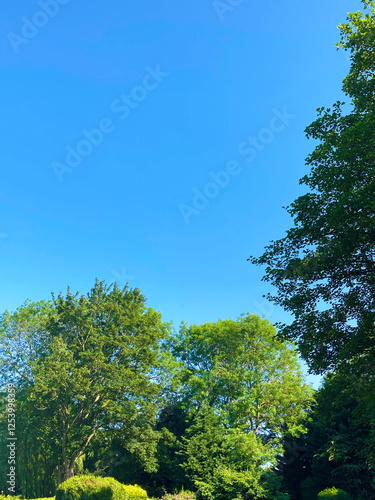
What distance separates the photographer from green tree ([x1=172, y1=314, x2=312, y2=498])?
2608 centimetres

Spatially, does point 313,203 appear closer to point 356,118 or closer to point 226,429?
point 356,118

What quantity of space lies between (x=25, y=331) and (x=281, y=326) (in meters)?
25.3

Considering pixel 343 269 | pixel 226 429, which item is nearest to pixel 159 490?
pixel 226 429

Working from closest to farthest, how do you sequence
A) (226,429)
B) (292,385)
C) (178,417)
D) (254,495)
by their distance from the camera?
(254,495), (226,429), (292,385), (178,417)

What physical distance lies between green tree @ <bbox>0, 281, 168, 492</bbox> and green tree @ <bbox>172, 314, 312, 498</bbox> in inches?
164

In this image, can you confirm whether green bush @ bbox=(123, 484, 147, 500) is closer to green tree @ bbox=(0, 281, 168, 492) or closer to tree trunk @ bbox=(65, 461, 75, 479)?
green tree @ bbox=(0, 281, 168, 492)

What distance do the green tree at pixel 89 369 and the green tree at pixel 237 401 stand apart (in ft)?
13.6

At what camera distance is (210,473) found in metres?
26.1

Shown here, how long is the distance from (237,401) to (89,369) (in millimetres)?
12224

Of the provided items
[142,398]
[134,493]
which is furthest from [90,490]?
[142,398]

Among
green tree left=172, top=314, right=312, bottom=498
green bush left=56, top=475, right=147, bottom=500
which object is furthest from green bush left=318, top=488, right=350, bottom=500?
green bush left=56, top=475, right=147, bottom=500

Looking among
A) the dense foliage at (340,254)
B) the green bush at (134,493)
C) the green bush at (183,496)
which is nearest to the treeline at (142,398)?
the green bush at (183,496)

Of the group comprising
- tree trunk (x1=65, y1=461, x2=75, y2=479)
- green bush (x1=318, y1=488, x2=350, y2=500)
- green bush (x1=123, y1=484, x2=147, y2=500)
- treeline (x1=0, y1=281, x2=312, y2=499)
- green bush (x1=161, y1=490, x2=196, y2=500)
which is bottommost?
green bush (x1=318, y1=488, x2=350, y2=500)

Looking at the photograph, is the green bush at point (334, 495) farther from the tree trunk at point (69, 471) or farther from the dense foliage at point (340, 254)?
the tree trunk at point (69, 471)
